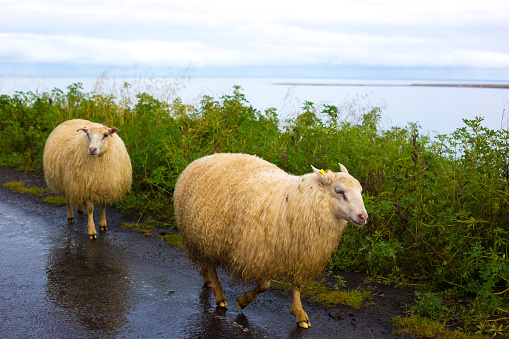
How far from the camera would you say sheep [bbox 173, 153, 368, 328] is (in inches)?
164

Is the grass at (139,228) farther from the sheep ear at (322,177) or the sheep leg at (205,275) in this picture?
the sheep ear at (322,177)

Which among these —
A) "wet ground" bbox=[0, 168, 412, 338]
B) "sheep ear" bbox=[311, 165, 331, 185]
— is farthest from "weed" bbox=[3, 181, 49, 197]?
"sheep ear" bbox=[311, 165, 331, 185]

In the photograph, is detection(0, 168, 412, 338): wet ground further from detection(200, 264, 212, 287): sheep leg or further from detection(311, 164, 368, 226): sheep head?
detection(311, 164, 368, 226): sheep head

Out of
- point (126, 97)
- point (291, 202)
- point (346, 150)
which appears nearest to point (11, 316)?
point (291, 202)

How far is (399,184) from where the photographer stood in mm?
6113

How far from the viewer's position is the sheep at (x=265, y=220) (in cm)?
417

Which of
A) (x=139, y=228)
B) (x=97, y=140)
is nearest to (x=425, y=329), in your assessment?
(x=139, y=228)

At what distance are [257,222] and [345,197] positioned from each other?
2.95ft

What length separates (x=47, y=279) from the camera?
5.35m

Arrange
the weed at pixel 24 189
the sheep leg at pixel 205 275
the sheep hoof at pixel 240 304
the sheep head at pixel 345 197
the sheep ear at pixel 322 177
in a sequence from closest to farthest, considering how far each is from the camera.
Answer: the sheep head at pixel 345 197, the sheep ear at pixel 322 177, the sheep hoof at pixel 240 304, the sheep leg at pixel 205 275, the weed at pixel 24 189

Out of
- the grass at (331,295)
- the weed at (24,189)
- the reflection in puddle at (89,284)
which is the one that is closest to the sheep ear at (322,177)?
the grass at (331,295)

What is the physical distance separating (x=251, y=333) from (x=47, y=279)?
2698 millimetres

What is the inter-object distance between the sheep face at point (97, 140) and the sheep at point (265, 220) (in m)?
A: 2.80

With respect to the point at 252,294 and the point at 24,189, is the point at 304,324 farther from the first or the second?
the point at 24,189
